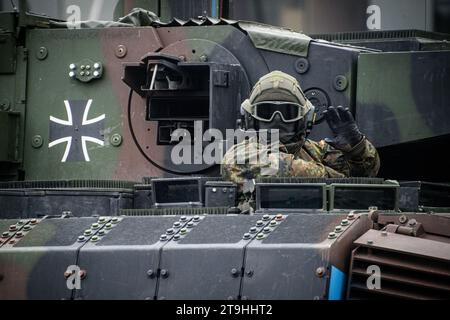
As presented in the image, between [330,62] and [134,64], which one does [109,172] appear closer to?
[134,64]

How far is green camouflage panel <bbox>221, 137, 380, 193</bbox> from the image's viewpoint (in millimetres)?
11445

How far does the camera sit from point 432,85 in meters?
12.3

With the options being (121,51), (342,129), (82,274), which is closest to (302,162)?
(342,129)

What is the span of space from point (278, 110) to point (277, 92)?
0.14 m

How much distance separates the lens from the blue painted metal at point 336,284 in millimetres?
9766

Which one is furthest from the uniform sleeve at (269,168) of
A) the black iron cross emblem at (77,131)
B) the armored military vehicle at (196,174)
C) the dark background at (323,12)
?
the dark background at (323,12)

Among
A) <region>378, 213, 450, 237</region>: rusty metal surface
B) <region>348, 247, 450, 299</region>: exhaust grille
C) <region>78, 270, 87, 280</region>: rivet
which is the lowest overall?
<region>78, 270, 87, 280</region>: rivet

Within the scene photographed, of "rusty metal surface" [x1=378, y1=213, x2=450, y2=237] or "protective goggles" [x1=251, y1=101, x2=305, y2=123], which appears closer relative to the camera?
"rusty metal surface" [x1=378, y1=213, x2=450, y2=237]

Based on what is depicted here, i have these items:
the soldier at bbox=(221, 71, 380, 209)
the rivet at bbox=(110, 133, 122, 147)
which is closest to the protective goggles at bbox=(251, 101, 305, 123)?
the soldier at bbox=(221, 71, 380, 209)

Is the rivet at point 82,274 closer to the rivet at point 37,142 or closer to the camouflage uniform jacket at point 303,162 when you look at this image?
the camouflage uniform jacket at point 303,162

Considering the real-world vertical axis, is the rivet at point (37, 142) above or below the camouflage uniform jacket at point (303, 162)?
above

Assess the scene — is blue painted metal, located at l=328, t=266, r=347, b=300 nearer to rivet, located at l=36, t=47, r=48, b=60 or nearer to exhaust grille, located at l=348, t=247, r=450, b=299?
exhaust grille, located at l=348, t=247, r=450, b=299

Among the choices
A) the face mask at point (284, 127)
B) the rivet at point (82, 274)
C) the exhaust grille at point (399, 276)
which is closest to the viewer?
the exhaust grille at point (399, 276)
